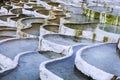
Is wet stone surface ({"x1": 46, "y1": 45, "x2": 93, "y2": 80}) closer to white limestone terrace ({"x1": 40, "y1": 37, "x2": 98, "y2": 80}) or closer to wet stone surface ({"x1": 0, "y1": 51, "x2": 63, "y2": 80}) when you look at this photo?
white limestone terrace ({"x1": 40, "y1": 37, "x2": 98, "y2": 80})

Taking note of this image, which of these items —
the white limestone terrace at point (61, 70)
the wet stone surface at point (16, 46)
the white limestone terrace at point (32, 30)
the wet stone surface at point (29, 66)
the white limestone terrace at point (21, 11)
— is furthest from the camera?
the white limestone terrace at point (21, 11)

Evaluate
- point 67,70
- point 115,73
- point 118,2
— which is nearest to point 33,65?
point 67,70

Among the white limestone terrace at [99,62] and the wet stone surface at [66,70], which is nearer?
the white limestone terrace at [99,62]

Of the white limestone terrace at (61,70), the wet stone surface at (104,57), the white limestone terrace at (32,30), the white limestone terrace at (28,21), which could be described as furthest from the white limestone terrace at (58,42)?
the white limestone terrace at (28,21)

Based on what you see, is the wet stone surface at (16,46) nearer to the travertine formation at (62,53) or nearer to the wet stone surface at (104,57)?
the travertine formation at (62,53)

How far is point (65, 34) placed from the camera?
566 inches

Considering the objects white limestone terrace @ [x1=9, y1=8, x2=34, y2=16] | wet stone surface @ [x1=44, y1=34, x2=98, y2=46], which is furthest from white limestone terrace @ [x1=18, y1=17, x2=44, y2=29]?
wet stone surface @ [x1=44, y1=34, x2=98, y2=46]

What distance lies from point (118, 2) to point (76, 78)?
2033 centimetres

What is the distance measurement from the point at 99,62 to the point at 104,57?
2.19 feet

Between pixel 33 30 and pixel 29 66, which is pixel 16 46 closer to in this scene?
pixel 29 66

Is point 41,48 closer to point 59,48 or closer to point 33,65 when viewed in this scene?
point 59,48

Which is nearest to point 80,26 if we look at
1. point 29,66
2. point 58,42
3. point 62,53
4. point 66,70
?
point 58,42

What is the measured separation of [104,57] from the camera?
991cm

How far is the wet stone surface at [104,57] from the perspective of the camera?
8966mm
